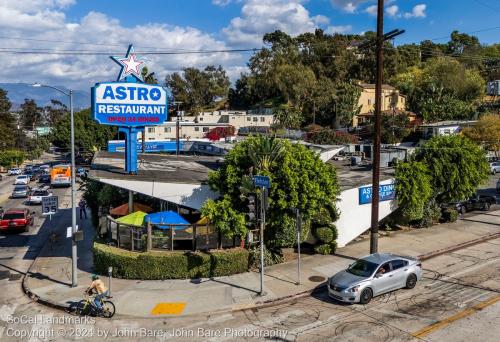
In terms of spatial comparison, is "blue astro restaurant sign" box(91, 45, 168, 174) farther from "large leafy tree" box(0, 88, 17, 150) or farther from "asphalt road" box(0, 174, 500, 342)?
"large leafy tree" box(0, 88, 17, 150)

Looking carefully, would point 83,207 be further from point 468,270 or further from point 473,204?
point 473,204

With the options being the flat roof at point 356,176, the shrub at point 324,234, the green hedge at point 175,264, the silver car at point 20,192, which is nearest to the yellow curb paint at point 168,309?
the green hedge at point 175,264

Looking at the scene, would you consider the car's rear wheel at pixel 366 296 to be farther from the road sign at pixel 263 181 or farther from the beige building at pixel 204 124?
the beige building at pixel 204 124

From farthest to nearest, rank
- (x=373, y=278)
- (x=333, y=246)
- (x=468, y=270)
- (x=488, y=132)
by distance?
(x=488, y=132) < (x=333, y=246) < (x=468, y=270) < (x=373, y=278)

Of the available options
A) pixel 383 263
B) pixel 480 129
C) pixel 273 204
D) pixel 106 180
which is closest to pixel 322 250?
pixel 273 204

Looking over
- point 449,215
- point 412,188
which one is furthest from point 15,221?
point 449,215

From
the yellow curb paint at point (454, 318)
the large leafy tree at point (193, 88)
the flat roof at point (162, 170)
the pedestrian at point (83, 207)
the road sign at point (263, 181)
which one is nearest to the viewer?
the yellow curb paint at point (454, 318)
